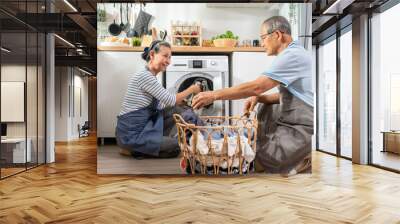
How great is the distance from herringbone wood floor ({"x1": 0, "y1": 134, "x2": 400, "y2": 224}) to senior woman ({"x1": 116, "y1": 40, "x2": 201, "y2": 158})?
1.20 feet

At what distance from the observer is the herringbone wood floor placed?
2928 mm

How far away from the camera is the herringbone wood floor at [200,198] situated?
9.61 feet

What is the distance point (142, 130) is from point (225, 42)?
4.58ft

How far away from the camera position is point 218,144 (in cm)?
441

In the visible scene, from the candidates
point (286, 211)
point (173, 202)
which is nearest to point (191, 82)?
point (173, 202)

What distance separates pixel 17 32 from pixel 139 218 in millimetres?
3206

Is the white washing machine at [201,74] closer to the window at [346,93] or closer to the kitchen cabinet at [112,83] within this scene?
the kitchen cabinet at [112,83]

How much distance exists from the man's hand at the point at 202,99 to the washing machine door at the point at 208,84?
47 millimetres

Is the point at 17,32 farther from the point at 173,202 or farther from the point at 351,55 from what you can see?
the point at 351,55

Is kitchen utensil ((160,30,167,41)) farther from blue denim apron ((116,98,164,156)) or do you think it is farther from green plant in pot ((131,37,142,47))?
blue denim apron ((116,98,164,156))

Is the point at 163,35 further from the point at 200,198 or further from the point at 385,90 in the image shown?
the point at 385,90

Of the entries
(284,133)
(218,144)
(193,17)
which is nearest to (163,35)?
(193,17)

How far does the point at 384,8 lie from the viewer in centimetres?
552

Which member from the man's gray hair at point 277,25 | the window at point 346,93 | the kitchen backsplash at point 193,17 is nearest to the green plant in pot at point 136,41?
the kitchen backsplash at point 193,17
